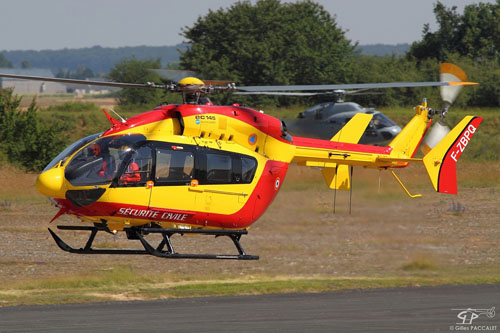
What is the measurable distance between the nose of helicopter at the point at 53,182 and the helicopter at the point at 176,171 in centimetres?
2

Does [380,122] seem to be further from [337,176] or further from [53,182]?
[53,182]

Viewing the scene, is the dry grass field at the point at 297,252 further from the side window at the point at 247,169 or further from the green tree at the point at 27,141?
the side window at the point at 247,169

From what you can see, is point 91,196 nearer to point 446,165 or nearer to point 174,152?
→ point 174,152

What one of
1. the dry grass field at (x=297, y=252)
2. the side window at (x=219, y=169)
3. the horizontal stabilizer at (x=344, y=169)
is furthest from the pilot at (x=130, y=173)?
the dry grass field at (x=297, y=252)

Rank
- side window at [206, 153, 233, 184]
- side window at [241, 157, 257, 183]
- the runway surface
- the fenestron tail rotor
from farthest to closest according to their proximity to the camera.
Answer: the runway surface
the fenestron tail rotor
side window at [241, 157, 257, 183]
side window at [206, 153, 233, 184]

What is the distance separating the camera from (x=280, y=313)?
64.1 ft

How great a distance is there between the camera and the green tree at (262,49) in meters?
56.2

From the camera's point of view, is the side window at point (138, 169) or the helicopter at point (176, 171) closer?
the helicopter at point (176, 171)

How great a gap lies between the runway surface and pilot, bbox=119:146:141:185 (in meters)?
4.56

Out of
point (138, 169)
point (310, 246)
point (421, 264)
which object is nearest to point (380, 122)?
point (310, 246)

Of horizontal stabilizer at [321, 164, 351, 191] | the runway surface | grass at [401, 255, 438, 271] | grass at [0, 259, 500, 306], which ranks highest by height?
horizontal stabilizer at [321, 164, 351, 191]

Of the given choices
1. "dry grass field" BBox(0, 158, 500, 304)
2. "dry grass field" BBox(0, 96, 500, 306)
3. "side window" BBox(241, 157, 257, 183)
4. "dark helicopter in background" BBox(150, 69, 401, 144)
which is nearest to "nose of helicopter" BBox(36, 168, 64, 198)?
"side window" BBox(241, 157, 257, 183)

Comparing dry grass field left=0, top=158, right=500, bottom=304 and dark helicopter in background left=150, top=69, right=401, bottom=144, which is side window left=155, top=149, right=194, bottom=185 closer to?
dry grass field left=0, top=158, right=500, bottom=304

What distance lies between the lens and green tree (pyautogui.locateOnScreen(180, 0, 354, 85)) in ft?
184
